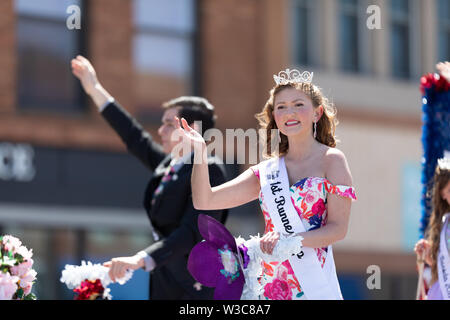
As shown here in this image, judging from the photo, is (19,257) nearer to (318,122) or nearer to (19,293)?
(19,293)

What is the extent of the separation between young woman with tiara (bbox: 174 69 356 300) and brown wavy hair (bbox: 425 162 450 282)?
1.41 m

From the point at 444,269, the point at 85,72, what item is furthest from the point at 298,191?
the point at 85,72

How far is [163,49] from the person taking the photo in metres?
13.8

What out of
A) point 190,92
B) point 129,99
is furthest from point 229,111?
point 129,99

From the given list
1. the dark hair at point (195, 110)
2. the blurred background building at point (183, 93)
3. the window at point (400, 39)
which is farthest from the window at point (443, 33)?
the dark hair at point (195, 110)

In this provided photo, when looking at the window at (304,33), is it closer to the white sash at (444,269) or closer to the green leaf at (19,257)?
the white sash at (444,269)

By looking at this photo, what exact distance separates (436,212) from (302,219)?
5.62ft

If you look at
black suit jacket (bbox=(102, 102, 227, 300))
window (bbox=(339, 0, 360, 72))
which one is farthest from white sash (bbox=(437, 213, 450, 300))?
window (bbox=(339, 0, 360, 72))

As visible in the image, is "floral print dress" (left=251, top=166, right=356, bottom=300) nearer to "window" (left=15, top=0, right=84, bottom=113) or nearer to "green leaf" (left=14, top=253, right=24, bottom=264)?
"green leaf" (left=14, top=253, right=24, bottom=264)

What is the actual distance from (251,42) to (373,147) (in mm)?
2823

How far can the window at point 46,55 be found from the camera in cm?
1266

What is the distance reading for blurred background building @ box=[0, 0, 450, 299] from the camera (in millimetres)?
12336

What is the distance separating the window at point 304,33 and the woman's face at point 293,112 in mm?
11291

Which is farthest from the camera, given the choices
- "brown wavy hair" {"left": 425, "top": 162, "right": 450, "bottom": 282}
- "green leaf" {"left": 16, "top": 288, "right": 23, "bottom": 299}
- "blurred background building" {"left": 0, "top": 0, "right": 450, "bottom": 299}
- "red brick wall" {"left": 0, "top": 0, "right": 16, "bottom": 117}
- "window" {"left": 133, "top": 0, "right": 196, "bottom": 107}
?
"window" {"left": 133, "top": 0, "right": 196, "bottom": 107}
